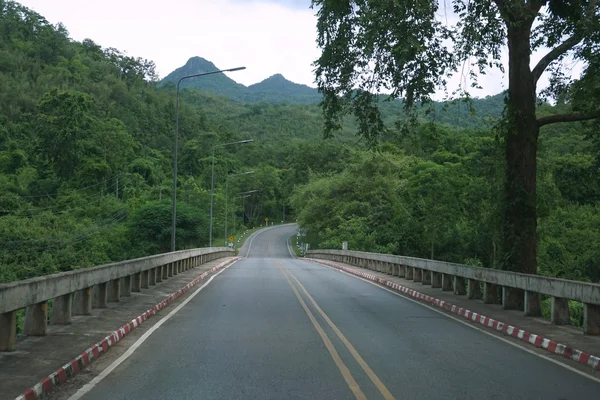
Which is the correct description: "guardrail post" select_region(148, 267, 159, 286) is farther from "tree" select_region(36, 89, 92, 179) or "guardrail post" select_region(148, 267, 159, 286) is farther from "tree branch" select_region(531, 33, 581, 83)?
"tree" select_region(36, 89, 92, 179)

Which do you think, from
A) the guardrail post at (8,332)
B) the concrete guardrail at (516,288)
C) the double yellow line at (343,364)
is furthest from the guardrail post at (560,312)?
the guardrail post at (8,332)

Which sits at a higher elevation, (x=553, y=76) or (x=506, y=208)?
(x=553, y=76)

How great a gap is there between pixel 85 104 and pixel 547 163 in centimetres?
7085

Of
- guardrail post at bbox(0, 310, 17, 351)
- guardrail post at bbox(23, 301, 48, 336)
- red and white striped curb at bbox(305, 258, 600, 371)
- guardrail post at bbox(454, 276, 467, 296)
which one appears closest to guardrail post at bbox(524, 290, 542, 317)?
red and white striped curb at bbox(305, 258, 600, 371)

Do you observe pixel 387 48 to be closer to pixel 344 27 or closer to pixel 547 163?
pixel 344 27

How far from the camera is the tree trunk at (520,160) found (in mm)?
17266

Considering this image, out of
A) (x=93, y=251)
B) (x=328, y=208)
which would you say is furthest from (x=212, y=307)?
(x=328, y=208)

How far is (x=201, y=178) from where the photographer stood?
122 meters

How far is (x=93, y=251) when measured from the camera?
6247 cm

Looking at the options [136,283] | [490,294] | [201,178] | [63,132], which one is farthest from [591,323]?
[201,178]

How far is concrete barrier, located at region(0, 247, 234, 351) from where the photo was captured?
367 inches

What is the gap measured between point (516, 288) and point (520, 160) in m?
3.62

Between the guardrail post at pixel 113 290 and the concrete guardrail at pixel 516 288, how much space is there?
920 cm

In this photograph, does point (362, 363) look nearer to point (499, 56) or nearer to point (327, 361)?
point (327, 361)
